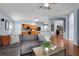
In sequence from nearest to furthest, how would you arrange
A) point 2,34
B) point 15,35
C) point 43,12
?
point 43,12
point 2,34
point 15,35

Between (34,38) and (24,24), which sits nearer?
(34,38)

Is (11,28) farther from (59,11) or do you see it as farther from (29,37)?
(59,11)

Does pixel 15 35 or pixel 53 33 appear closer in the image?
pixel 53 33

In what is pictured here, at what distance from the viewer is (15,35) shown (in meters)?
4.92

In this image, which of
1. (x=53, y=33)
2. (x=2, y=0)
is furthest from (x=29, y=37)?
(x=2, y=0)

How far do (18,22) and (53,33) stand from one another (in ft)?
5.29

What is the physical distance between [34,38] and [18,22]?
1157 mm

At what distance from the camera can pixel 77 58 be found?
88 cm

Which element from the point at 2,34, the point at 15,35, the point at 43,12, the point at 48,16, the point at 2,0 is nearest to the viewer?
the point at 2,0

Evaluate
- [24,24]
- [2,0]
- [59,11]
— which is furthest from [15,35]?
[2,0]

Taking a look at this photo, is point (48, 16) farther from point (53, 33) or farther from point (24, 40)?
point (24, 40)

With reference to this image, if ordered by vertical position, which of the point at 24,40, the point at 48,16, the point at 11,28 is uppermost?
the point at 48,16

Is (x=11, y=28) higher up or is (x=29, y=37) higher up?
(x=11, y=28)

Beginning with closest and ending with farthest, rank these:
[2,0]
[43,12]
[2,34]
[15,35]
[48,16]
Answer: [2,0] < [48,16] < [43,12] < [2,34] < [15,35]
